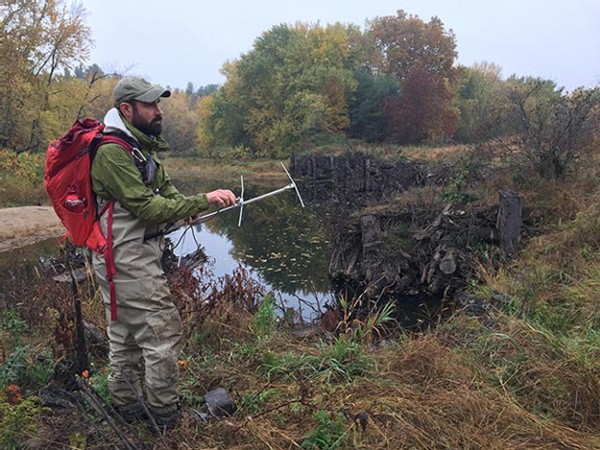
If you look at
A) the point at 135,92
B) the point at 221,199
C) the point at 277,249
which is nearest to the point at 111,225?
the point at 221,199

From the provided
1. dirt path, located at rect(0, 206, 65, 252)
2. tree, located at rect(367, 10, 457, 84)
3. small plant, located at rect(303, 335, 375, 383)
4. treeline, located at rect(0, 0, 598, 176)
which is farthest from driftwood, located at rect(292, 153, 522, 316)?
tree, located at rect(367, 10, 457, 84)

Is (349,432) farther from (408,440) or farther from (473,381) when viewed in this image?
(473,381)

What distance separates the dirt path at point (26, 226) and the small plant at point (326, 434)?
13958 millimetres

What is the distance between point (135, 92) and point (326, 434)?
217 centimetres

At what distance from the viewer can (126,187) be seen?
Answer: 2.84 m

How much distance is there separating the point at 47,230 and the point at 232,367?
1473 cm

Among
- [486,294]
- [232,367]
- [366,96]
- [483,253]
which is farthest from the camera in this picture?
[366,96]

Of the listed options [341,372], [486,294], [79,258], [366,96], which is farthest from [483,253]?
[366,96]

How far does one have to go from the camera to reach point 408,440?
2801 mm

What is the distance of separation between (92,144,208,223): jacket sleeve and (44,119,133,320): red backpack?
0.06m

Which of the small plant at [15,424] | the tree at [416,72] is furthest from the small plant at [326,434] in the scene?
the tree at [416,72]

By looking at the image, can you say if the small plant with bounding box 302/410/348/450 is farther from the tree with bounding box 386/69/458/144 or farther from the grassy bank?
the tree with bounding box 386/69/458/144

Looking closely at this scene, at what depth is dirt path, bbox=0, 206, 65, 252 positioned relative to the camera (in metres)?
15.2

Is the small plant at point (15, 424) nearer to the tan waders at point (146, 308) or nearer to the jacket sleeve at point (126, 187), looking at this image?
the tan waders at point (146, 308)
